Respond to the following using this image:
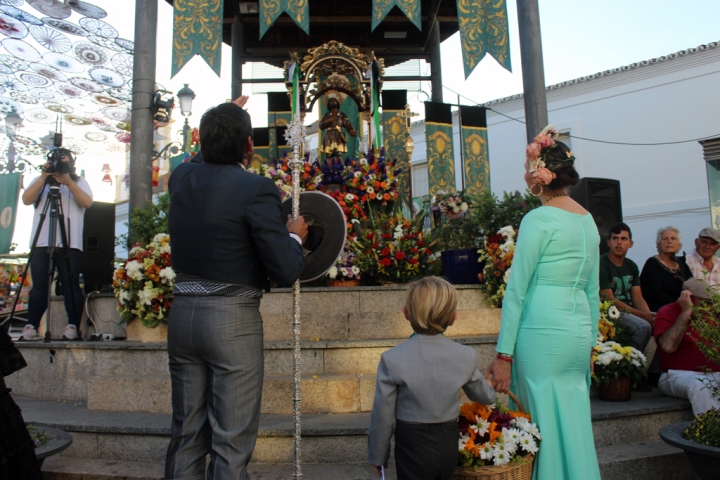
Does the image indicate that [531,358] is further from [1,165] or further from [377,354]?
[1,165]

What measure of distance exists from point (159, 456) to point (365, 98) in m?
7.11

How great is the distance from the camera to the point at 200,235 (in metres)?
2.34

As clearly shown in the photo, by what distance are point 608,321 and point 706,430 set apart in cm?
166

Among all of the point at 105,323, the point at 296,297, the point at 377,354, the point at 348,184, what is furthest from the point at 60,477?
the point at 348,184

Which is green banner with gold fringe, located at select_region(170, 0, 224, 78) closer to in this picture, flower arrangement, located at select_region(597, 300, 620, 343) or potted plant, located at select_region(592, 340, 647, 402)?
flower arrangement, located at select_region(597, 300, 620, 343)

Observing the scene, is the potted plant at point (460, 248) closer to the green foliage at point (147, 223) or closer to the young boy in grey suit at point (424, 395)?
the green foliage at point (147, 223)

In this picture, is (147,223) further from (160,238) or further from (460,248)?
(460,248)

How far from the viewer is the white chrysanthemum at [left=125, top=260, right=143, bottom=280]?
17.5 feet

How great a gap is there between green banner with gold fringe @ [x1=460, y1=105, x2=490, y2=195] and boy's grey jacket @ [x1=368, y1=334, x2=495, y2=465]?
27.3 ft

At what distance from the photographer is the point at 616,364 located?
4410 millimetres

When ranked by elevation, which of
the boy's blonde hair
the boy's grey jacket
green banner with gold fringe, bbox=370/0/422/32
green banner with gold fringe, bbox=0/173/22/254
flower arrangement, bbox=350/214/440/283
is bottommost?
the boy's grey jacket

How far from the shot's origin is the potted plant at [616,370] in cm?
441

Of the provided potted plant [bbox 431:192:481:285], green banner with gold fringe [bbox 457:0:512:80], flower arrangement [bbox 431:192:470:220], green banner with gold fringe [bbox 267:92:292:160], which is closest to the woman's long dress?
potted plant [bbox 431:192:481:285]

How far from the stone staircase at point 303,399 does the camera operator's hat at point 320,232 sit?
1.18 m
